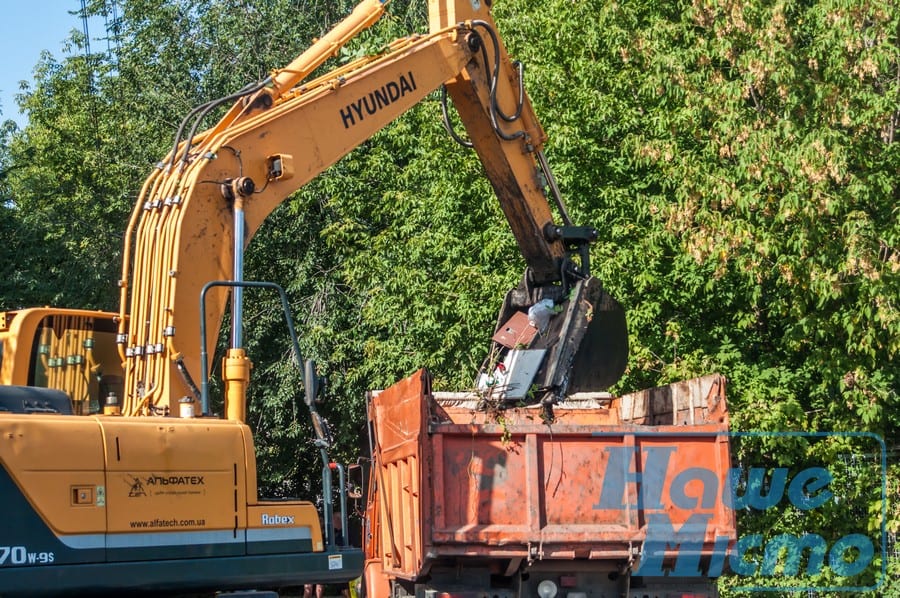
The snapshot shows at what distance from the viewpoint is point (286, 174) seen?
816cm

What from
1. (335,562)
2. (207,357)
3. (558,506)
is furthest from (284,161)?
(558,506)

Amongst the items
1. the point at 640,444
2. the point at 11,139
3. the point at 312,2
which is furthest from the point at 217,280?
the point at 11,139

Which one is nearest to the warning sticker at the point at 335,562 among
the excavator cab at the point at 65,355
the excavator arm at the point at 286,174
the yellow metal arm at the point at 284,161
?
the excavator arm at the point at 286,174

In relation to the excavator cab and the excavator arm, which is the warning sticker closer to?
the excavator arm

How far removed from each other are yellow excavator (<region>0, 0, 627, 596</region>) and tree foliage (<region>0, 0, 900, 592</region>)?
1.79 m

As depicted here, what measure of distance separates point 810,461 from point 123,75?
1644 centimetres

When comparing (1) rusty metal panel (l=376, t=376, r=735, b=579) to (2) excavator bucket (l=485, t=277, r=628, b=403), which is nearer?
(1) rusty metal panel (l=376, t=376, r=735, b=579)

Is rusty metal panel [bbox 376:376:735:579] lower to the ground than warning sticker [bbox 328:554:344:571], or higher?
Result: higher

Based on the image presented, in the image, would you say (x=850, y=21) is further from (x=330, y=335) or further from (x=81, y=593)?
(x=81, y=593)

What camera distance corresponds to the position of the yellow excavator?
245 inches

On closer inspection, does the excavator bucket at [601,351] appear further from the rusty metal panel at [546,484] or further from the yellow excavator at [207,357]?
the rusty metal panel at [546,484]

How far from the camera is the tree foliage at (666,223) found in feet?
43.7

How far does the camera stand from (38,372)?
26.6ft

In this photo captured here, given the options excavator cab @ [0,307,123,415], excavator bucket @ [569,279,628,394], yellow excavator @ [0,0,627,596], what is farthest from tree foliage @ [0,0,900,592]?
excavator cab @ [0,307,123,415]
